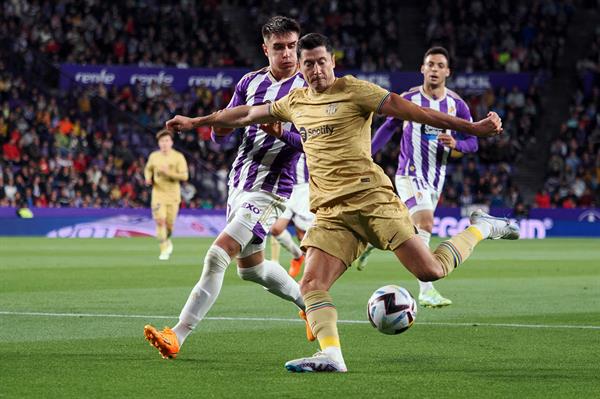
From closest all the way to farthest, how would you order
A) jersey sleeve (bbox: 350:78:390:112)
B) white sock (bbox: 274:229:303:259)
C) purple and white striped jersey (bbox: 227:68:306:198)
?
jersey sleeve (bbox: 350:78:390:112)
purple and white striped jersey (bbox: 227:68:306:198)
white sock (bbox: 274:229:303:259)

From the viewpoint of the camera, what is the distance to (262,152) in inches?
340

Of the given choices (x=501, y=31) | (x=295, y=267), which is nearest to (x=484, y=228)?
(x=295, y=267)

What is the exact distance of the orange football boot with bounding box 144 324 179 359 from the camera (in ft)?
24.7

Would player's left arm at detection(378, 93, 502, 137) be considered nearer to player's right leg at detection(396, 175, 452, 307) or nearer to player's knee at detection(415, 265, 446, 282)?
player's knee at detection(415, 265, 446, 282)

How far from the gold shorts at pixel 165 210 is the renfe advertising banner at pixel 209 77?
13.6m

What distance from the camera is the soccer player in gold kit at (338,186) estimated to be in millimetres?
7129

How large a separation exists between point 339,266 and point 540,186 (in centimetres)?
3104

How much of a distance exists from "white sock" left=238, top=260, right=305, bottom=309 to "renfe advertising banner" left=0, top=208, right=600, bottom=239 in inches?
799

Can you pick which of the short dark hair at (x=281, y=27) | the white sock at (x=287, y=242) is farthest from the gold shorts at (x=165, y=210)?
the short dark hair at (x=281, y=27)

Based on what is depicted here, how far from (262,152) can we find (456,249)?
174 cm

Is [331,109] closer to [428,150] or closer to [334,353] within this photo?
[334,353]

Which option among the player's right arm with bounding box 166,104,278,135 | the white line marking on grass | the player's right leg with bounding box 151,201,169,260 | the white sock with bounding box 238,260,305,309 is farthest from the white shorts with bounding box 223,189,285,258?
the player's right leg with bounding box 151,201,169,260

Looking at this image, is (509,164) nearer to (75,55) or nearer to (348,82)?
(75,55)

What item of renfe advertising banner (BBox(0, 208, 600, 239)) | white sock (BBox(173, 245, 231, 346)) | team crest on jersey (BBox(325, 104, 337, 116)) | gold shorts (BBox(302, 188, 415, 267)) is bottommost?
renfe advertising banner (BBox(0, 208, 600, 239))
